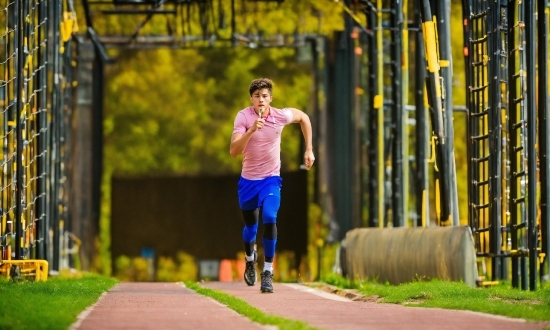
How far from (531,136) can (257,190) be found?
9.24ft

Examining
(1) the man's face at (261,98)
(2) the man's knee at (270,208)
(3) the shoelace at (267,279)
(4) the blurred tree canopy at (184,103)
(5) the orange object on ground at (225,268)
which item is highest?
(4) the blurred tree canopy at (184,103)

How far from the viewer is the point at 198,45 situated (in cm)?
2812

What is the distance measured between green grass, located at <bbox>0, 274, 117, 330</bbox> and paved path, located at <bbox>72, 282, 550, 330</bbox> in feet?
0.46

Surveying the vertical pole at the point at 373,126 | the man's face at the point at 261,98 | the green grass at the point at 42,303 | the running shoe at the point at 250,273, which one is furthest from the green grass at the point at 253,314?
the vertical pole at the point at 373,126

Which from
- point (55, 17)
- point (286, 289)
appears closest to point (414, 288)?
point (286, 289)

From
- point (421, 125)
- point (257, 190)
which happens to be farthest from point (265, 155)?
point (421, 125)

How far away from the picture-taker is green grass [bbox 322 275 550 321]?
1083 cm

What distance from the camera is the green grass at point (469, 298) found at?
10.8 metres

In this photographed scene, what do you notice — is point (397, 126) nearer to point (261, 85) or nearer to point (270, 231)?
point (270, 231)

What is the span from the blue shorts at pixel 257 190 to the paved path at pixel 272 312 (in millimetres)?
1153

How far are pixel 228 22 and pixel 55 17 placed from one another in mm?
11638

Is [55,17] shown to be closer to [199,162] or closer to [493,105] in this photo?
[493,105]

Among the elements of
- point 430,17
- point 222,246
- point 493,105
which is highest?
point 430,17

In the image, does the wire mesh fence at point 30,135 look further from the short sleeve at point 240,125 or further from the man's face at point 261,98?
the man's face at point 261,98
